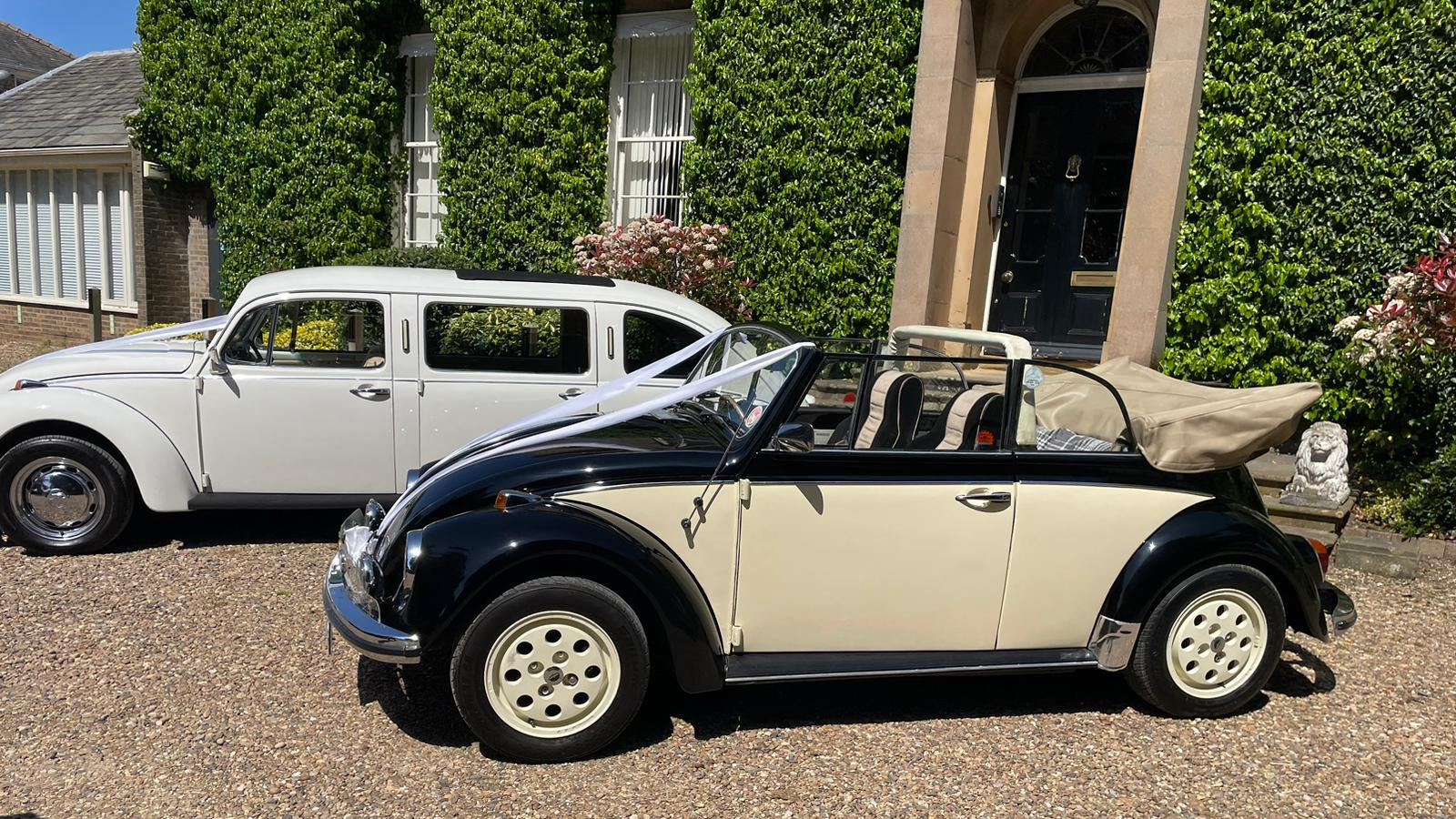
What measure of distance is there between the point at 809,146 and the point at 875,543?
681 cm

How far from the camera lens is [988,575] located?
12.3 feet

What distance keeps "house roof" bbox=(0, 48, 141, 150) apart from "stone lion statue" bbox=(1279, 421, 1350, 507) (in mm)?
15702

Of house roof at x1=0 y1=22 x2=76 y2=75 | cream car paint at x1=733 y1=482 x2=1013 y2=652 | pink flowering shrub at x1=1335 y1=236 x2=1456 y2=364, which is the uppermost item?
house roof at x1=0 y1=22 x2=76 y2=75

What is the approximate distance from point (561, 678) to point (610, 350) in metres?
2.82

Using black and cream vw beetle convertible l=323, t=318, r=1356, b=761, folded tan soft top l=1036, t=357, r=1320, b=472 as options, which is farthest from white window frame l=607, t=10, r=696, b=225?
black and cream vw beetle convertible l=323, t=318, r=1356, b=761

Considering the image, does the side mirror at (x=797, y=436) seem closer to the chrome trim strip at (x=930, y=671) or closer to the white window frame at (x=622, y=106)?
the chrome trim strip at (x=930, y=671)

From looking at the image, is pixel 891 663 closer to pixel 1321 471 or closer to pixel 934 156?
pixel 1321 471

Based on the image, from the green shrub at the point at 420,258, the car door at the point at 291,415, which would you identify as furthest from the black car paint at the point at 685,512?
the green shrub at the point at 420,258

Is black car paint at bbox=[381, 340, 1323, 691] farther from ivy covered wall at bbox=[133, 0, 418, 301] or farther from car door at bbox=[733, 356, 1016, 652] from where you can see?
ivy covered wall at bbox=[133, 0, 418, 301]

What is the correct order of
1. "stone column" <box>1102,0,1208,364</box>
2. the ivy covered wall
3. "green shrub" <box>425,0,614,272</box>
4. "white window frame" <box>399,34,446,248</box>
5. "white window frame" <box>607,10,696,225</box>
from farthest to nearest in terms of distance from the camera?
"white window frame" <box>399,34,446,248</box>, the ivy covered wall, "white window frame" <box>607,10,696,225</box>, "green shrub" <box>425,0,614,272</box>, "stone column" <box>1102,0,1208,364</box>

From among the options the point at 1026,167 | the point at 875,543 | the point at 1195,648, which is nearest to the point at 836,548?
the point at 875,543

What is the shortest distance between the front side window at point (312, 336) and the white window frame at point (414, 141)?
7417 millimetres

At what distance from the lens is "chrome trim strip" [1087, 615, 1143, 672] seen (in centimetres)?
381

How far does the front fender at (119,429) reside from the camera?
5.37 meters
